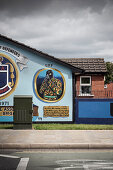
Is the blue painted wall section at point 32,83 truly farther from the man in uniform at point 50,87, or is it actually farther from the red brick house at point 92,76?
the red brick house at point 92,76

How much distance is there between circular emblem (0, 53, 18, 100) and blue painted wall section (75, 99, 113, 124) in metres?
4.23

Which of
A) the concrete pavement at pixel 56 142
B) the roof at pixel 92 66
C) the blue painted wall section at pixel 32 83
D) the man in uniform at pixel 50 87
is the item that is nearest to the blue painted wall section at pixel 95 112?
the blue painted wall section at pixel 32 83

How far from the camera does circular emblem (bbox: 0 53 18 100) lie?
44.9 feet

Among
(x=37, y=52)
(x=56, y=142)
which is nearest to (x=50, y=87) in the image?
(x=37, y=52)

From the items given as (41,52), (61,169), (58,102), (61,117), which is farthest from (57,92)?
(61,169)

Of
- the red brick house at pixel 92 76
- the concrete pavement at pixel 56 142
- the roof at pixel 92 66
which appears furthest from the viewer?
the roof at pixel 92 66

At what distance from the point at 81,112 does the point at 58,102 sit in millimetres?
1481

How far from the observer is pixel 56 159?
673 cm

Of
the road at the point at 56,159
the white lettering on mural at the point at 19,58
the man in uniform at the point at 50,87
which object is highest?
the white lettering on mural at the point at 19,58

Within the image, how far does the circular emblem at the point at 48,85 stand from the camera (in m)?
13.7

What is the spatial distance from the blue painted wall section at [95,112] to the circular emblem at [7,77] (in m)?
4.23

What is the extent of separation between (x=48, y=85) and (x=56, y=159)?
24.0 ft

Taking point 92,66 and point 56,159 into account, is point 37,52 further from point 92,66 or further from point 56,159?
point 56,159

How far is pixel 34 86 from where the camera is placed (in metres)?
13.7
